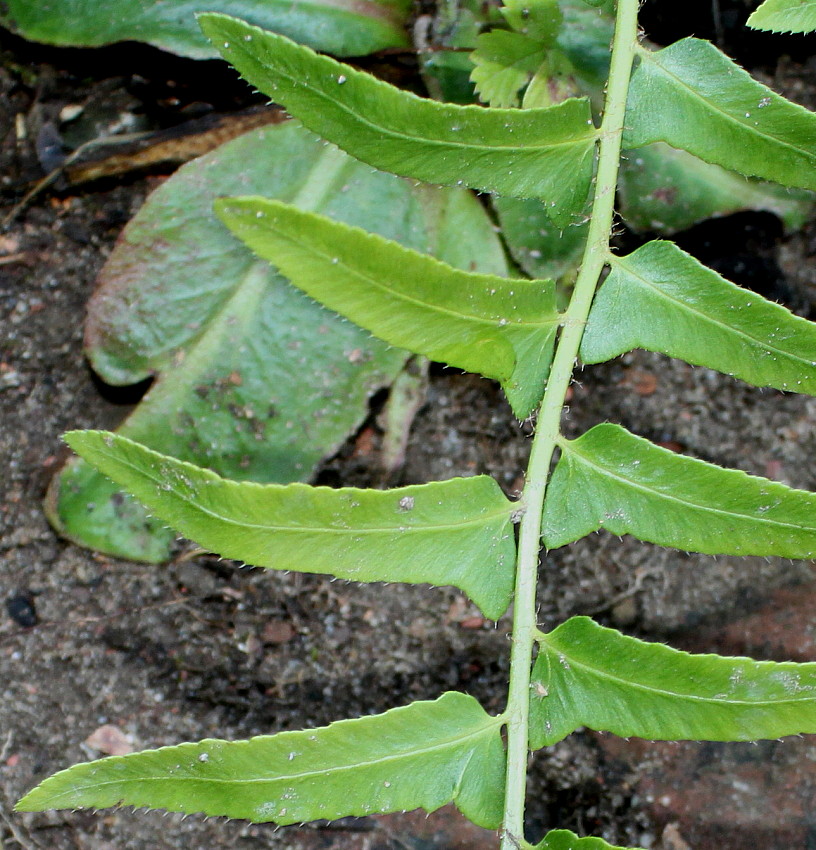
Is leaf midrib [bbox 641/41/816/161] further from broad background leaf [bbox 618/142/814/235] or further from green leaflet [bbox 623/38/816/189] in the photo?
broad background leaf [bbox 618/142/814/235]

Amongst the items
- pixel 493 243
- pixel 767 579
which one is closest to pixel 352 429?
pixel 493 243

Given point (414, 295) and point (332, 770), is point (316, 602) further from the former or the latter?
point (414, 295)

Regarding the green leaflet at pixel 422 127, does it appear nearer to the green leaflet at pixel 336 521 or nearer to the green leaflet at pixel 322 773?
the green leaflet at pixel 336 521

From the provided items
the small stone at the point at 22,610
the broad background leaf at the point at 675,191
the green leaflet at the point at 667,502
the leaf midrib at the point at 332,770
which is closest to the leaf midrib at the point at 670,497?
the green leaflet at the point at 667,502

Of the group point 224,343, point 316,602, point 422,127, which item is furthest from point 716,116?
point 316,602

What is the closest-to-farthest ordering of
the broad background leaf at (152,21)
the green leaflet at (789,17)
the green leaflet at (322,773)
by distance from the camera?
1. the green leaflet at (322,773)
2. the green leaflet at (789,17)
3. the broad background leaf at (152,21)

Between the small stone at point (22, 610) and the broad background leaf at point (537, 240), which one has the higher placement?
the broad background leaf at point (537, 240)
